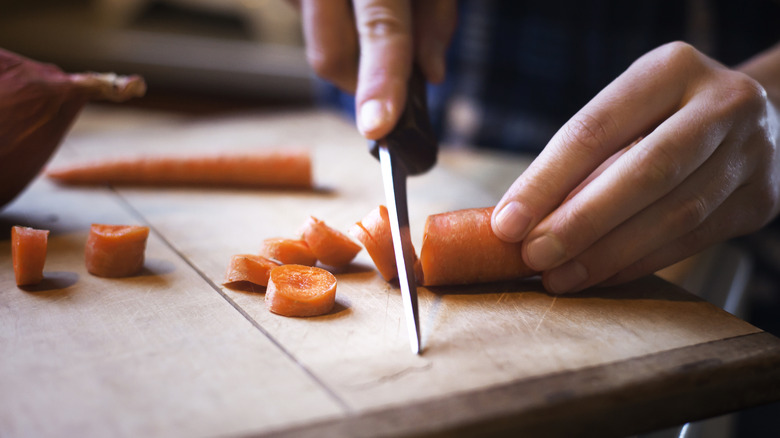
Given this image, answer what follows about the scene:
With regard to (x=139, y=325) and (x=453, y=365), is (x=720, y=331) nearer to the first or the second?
(x=453, y=365)

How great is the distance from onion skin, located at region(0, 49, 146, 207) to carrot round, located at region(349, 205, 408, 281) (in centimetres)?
84

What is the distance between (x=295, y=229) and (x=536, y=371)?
0.94m

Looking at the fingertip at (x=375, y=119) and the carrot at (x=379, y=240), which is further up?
the fingertip at (x=375, y=119)

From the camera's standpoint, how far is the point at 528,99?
2.93 metres

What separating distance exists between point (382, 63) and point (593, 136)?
682 millimetres

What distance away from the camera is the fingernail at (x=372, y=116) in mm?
1703

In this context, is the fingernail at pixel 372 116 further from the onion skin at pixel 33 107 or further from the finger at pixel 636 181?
the onion skin at pixel 33 107

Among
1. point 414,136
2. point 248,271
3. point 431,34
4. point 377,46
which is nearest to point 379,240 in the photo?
point 248,271

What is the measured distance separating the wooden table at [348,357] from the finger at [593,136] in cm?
20

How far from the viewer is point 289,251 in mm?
1649

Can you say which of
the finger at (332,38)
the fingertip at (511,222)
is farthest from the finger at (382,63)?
the fingertip at (511,222)

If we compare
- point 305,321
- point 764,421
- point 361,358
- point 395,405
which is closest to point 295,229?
point 305,321

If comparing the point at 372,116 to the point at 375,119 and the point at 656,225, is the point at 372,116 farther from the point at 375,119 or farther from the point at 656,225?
the point at 656,225

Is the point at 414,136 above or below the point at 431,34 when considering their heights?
below
